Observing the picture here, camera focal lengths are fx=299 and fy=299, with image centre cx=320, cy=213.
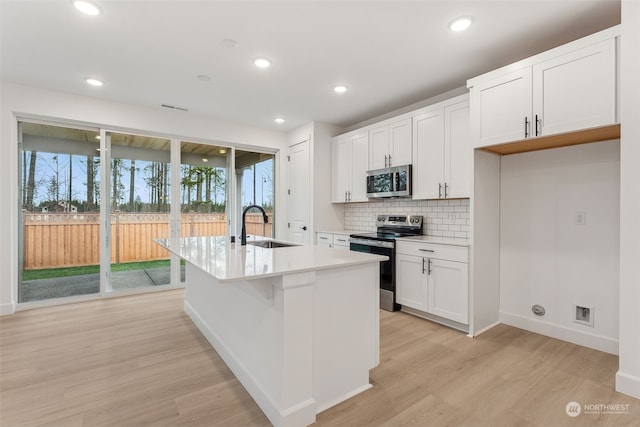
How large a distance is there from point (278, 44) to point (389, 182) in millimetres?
2119

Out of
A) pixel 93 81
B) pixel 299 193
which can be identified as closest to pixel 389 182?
pixel 299 193

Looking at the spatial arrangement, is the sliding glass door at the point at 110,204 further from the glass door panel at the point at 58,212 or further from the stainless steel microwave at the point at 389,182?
the stainless steel microwave at the point at 389,182

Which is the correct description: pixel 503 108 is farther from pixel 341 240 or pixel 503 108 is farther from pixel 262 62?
pixel 341 240

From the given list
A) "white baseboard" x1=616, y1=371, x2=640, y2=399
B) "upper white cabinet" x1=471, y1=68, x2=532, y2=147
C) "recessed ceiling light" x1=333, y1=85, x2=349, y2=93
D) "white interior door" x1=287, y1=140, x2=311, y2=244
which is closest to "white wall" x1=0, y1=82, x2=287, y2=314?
"white interior door" x1=287, y1=140, x2=311, y2=244

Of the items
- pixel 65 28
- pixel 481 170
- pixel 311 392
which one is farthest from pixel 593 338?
pixel 65 28

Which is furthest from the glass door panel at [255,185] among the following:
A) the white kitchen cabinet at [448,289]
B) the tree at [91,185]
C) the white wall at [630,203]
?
the white wall at [630,203]

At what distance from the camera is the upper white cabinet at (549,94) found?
2.08 m

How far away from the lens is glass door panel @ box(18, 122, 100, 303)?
363 centimetres

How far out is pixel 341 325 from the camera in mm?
1853

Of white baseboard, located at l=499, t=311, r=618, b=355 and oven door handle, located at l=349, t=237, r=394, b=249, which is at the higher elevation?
oven door handle, located at l=349, t=237, r=394, b=249

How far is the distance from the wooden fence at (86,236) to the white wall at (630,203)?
4781mm

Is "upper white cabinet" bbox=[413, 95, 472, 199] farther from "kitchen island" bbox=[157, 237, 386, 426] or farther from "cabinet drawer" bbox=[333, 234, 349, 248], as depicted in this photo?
"kitchen island" bbox=[157, 237, 386, 426]

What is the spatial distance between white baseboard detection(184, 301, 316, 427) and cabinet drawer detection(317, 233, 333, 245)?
7.72 feet

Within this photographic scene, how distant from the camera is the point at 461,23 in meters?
2.27
